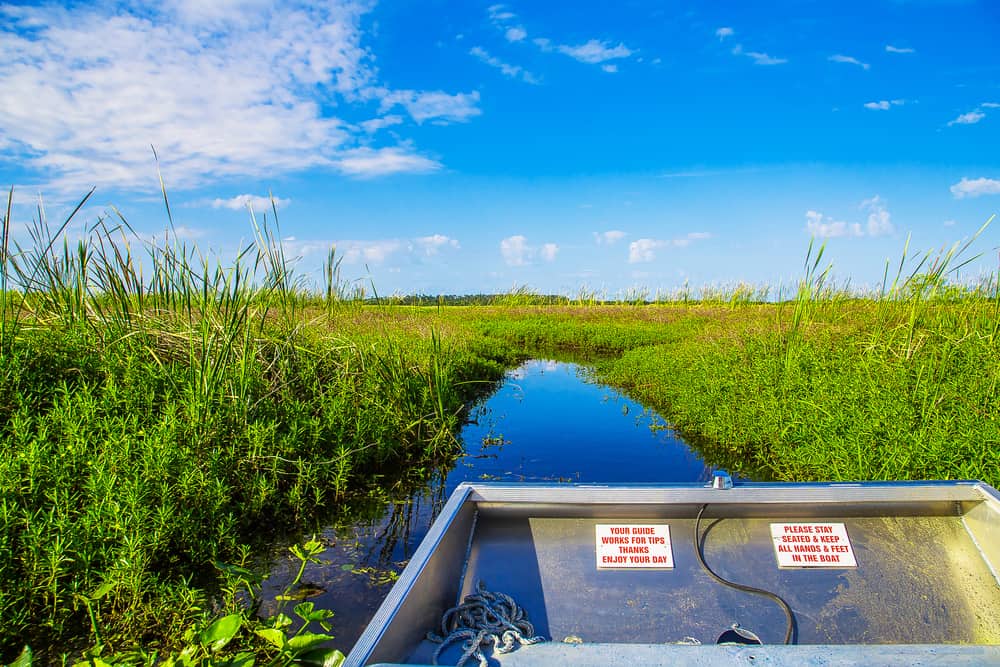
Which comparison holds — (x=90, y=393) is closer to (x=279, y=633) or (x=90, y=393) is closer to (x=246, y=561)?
(x=246, y=561)

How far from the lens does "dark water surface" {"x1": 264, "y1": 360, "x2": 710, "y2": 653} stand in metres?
3.52

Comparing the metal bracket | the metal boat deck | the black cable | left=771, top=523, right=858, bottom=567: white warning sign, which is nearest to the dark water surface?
the metal boat deck

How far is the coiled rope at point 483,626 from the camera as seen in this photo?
1.95m

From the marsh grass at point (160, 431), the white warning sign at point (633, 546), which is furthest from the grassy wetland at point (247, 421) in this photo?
the white warning sign at point (633, 546)

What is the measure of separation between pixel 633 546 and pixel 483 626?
831 mm

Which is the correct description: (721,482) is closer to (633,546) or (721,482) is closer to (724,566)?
(724,566)

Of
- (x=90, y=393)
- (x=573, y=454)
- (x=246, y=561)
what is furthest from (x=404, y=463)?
(x=90, y=393)

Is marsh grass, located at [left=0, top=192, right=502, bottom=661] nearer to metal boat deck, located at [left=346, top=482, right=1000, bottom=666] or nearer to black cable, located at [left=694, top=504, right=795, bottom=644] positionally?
Result: metal boat deck, located at [left=346, top=482, right=1000, bottom=666]

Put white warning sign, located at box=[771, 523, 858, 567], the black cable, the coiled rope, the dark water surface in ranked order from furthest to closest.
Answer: the dark water surface < white warning sign, located at box=[771, 523, 858, 567] < the black cable < the coiled rope

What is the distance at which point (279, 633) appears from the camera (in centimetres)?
233

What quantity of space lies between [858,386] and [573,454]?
2.81m

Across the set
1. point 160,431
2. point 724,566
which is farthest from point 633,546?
point 160,431

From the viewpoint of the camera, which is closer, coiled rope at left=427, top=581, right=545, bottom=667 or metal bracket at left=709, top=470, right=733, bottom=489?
coiled rope at left=427, top=581, right=545, bottom=667

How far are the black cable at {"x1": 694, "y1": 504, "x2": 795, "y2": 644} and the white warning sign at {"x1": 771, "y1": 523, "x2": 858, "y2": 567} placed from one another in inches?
7.1
